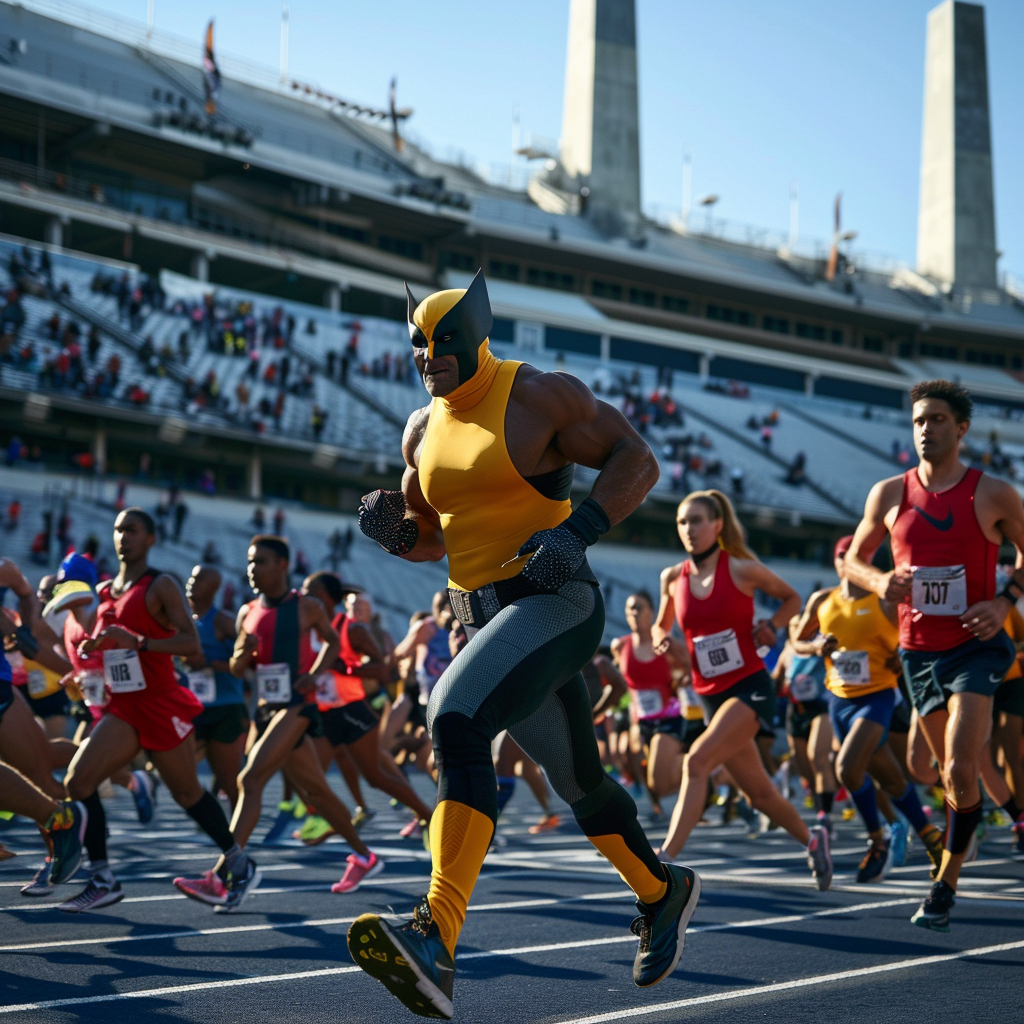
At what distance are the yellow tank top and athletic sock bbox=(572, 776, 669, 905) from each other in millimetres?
4359

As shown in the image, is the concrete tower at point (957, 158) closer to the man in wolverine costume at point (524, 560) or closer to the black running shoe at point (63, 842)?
the black running shoe at point (63, 842)

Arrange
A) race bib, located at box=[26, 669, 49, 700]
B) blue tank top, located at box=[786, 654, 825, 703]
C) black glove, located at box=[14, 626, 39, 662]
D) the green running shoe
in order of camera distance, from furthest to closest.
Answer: blue tank top, located at box=[786, 654, 825, 703]
race bib, located at box=[26, 669, 49, 700]
the green running shoe
black glove, located at box=[14, 626, 39, 662]

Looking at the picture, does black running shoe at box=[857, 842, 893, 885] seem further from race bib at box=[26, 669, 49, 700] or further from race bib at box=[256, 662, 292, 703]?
race bib at box=[26, 669, 49, 700]

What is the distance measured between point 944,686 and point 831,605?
2756mm

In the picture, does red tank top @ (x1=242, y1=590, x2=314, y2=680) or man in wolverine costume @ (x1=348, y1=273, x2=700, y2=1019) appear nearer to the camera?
man in wolverine costume @ (x1=348, y1=273, x2=700, y2=1019)

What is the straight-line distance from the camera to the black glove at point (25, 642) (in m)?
7.23

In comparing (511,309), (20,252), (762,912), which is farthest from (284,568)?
(511,309)

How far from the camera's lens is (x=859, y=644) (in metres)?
8.47

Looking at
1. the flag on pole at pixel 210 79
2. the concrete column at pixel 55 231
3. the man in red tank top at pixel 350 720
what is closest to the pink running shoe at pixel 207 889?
the man in red tank top at pixel 350 720

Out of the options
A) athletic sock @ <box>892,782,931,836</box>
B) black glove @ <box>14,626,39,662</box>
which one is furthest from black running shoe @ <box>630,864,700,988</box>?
black glove @ <box>14,626,39,662</box>

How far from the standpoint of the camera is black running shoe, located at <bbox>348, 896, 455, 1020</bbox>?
3162 mm

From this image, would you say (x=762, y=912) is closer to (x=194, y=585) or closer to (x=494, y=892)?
(x=494, y=892)

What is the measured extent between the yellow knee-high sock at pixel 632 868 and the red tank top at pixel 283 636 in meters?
3.95

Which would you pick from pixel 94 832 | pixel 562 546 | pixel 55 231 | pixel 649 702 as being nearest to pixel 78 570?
pixel 94 832
